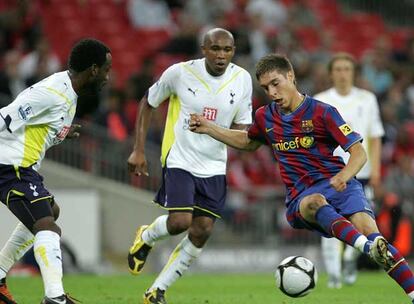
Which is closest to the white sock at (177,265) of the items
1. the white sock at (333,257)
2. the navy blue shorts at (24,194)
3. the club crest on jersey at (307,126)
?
the navy blue shorts at (24,194)

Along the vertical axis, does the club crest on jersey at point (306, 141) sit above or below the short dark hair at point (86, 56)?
below

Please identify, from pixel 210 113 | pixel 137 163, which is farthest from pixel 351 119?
pixel 137 163

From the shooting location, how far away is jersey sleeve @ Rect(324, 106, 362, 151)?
827cm

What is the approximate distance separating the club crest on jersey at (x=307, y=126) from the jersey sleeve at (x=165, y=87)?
1.78 m

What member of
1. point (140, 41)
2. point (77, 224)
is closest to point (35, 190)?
point (77, 224)

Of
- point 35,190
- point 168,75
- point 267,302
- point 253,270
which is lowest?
point 253,270

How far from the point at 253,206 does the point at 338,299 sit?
22.9 feet

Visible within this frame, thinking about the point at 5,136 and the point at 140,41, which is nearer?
the point at 5,136

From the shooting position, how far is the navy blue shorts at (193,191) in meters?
9.43

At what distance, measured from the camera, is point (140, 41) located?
21.5 m

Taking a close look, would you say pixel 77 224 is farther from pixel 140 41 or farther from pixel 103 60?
pixel 103 60

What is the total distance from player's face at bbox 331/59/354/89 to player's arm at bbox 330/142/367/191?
4.33 metres

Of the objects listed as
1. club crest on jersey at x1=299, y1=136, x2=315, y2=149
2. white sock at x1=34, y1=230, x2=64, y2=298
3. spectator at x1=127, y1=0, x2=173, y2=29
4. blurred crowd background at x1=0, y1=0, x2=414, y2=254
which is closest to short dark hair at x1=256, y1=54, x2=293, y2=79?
club crest on jersey at x1=299, y1=136, x2=315, y2=149

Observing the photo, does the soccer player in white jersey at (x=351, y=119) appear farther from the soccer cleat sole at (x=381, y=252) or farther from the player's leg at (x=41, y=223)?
the player's leg at (x=41, y=223)
